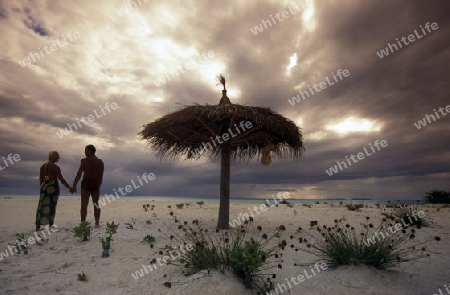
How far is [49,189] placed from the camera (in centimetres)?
760

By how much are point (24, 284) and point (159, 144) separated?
5.42 m

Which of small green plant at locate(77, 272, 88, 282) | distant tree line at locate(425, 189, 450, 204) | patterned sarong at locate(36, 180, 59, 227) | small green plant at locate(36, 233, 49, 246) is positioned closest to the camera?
small green plant at locate(77, 272, 88, 282)

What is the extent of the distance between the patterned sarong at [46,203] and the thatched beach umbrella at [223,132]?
9.06 feet

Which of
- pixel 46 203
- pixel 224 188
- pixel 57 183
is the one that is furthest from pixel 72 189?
pixel 224 188

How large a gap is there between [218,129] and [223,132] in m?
0.19

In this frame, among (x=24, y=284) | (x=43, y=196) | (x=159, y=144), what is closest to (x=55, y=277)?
(x=24, y=284)

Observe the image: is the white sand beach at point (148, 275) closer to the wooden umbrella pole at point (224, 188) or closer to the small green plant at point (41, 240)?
the small green plant at point (41, 240)

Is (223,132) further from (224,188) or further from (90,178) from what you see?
(90,178)

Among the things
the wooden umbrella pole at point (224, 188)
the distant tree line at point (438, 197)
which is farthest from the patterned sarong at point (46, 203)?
the distant tree line at point (438, 197)

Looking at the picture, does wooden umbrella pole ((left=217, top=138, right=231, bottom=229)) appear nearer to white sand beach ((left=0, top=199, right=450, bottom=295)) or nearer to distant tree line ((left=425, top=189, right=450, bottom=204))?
white sand beach ((left=0, top=199, right=450, bottom=295))

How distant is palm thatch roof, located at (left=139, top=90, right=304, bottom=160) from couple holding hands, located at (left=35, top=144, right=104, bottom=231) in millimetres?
1597

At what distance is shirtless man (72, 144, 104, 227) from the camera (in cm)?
792

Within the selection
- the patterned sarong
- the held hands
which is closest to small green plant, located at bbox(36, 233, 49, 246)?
the patterned sarong

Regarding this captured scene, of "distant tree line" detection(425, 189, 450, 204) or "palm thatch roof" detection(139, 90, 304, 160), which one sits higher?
"palm thatch roof" detection(139, 90, 304, 160)
